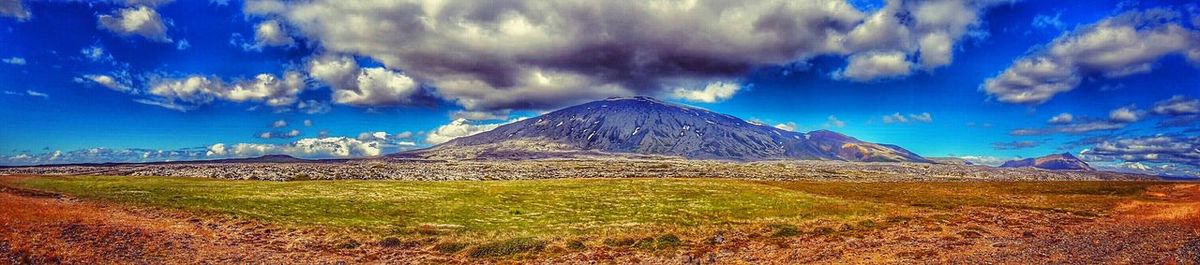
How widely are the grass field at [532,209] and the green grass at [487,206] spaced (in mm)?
87

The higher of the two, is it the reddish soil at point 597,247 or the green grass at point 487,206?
the green grass at point 487,206

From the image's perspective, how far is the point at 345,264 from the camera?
84.9ft

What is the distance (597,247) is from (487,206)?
20900 mm

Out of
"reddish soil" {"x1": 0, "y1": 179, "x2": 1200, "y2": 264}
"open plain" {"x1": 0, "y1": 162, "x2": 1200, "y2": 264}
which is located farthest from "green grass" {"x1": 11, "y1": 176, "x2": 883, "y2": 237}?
"reddish soil" {"x1": 0, "y1": 179, "x2": 1200, "y2": 264}

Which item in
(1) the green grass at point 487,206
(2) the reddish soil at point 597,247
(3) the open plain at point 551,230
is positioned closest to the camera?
(2) the reddish soil at point 597,247

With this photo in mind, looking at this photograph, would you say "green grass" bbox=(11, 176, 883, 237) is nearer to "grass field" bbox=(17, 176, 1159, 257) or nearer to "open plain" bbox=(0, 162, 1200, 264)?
"grass field" bbox=(17, 176, 1159, 257)

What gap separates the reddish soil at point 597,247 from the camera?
84.3 ft

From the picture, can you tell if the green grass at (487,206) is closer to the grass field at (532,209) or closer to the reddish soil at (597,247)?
the grass field at (532,209)

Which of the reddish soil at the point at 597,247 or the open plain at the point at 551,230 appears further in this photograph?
the open plain at the point at 551,230

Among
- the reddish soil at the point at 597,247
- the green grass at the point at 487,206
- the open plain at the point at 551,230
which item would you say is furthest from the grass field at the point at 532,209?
the reddish soil at the point at 597,247

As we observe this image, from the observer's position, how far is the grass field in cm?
3375

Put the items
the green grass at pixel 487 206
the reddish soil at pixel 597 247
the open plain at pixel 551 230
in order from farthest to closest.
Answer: the green grass at pixel 487 206, the open plain at pixel 551 230, the reddish soil at pixel 597 247

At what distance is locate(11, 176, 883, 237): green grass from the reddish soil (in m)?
4.36

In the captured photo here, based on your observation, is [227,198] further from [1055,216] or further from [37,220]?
[1055,216]
